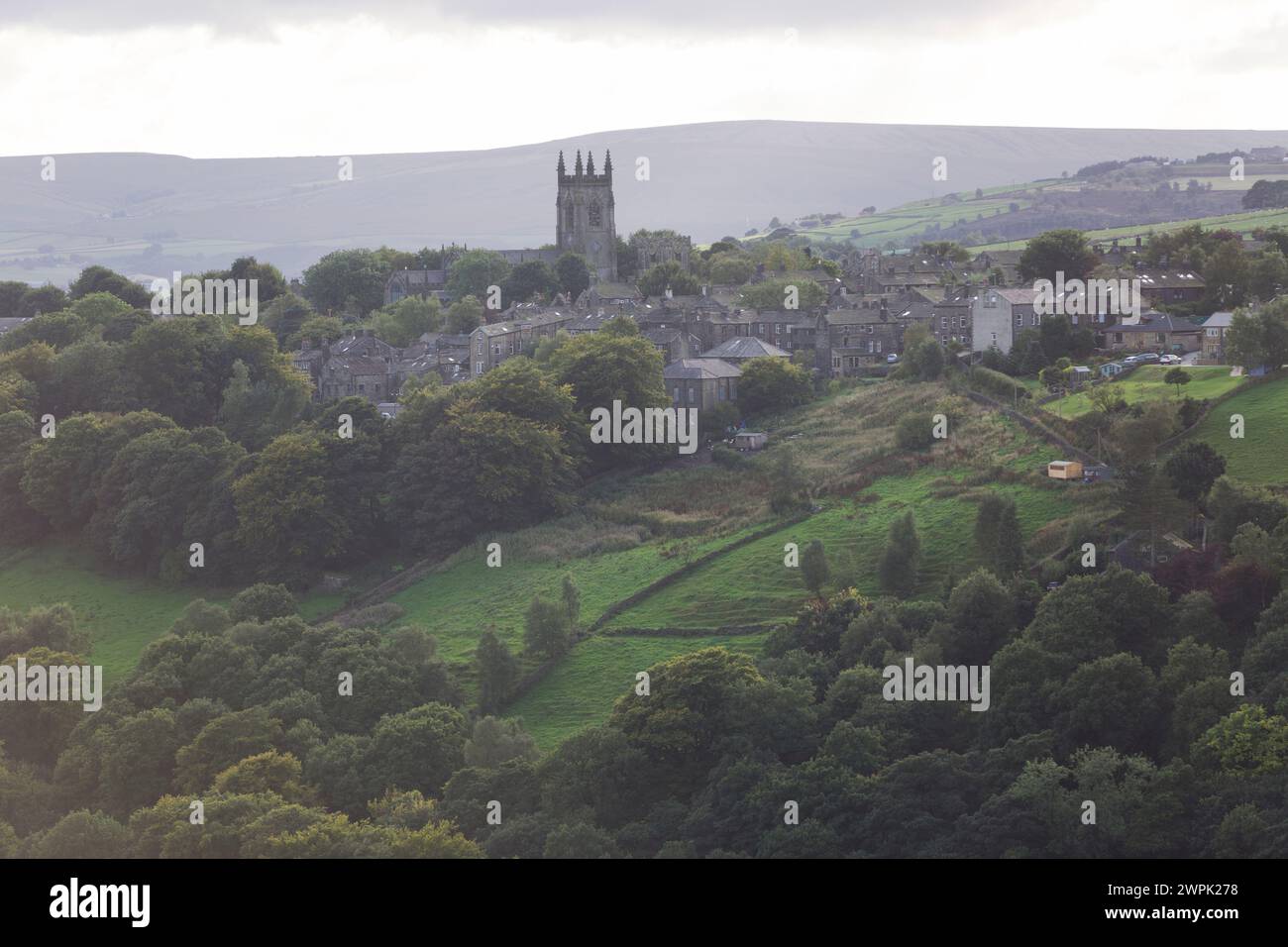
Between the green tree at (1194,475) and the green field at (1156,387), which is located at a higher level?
the green field at (1156,387)

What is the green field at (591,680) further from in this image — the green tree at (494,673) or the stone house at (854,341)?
the stone house at (854,341)

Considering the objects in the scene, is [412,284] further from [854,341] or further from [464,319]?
[854,341]

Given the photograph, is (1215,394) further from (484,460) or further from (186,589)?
(186,589)

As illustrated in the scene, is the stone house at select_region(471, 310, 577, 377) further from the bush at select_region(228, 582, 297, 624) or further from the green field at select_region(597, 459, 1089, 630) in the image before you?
the green field at select_region(597, 459, 1089, 630)

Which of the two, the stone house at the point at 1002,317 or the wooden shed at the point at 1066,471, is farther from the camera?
the stone house at the point at 1002,317

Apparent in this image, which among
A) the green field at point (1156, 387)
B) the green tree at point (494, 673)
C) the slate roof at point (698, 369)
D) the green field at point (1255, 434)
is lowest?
the green tree at point (494, 673)

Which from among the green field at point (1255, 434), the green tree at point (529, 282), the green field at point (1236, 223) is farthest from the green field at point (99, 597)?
the green field at point (1236, 223)
